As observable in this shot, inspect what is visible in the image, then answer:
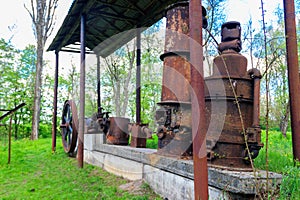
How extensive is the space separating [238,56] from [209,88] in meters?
0.44

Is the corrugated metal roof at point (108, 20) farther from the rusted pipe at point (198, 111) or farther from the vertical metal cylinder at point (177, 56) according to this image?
the rusted pipe at point (198, 111)

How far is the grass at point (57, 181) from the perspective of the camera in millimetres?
3463

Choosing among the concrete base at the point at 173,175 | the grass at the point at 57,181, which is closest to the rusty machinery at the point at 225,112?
the concrete base at the point at 173,175

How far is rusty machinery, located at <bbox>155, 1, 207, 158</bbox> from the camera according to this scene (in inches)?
119

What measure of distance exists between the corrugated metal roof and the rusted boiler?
3.33 metres

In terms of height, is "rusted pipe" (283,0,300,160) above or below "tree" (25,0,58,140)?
below

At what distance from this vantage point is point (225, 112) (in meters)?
2.52

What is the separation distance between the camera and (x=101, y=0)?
5.24m

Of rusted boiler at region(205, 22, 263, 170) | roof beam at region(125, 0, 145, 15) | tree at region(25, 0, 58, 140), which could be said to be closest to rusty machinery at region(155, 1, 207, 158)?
rusted boiler at region(205, 22, 263, 170)

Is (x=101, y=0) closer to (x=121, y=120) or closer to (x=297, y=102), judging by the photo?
(x=121, y=120)

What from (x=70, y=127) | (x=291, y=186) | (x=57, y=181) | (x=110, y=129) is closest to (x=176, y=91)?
(x=291, y=186)

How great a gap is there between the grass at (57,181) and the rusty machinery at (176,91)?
69 cm

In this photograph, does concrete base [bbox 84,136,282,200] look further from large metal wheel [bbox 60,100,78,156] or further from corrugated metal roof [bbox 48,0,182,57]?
corrugated metal roof [bbox 48,0,182,57]

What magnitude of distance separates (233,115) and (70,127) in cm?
498
